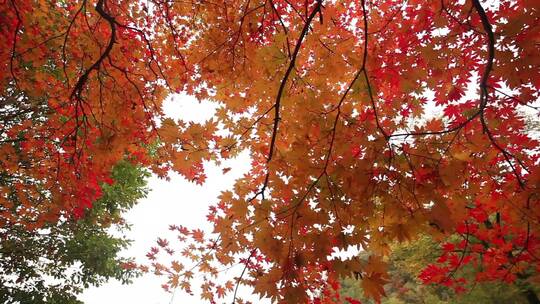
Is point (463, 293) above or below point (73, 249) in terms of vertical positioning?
below

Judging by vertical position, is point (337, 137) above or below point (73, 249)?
below

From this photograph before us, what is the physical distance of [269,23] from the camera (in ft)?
12.7

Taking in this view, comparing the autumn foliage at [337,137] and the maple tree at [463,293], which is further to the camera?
the maple tree at [463,293]

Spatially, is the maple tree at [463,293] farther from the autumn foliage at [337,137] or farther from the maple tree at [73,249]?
the maple tree at [73,249]

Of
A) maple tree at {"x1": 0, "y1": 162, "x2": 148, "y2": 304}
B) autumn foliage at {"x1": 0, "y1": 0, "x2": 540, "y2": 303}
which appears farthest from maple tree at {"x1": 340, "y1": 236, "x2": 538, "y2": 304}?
maple tree at {"x1": 0, "y1": 162, "x2": 148, "y2": 304}

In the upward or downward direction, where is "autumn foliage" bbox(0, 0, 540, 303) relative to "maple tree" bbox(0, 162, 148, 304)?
downward

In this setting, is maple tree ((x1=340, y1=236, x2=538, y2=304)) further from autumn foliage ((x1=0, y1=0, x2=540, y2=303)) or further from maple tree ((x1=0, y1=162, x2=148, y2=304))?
maple tree ((x1=0, y1=162, x2=148, y2=304))

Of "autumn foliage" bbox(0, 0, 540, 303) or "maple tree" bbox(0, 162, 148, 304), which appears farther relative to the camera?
"maple tree" bbox(0, 162, 148, 304)

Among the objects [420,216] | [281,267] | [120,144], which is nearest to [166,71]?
[120,144]

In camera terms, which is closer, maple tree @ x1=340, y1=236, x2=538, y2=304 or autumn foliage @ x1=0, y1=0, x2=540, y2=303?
autumn foliage @ x1=0, y1=0, x2=540, y2=303

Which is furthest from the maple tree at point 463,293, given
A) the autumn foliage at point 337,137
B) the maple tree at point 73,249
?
the maple tree at point 73,249

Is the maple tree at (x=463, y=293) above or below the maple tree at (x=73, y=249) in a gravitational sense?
below

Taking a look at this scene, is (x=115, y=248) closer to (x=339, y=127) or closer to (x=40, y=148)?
(x=40, y=148)

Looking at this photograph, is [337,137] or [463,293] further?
[463,293]
